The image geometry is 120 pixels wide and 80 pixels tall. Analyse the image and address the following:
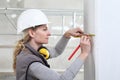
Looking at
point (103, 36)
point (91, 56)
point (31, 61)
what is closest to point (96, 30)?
point (103, 36)

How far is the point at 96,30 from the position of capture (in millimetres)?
879

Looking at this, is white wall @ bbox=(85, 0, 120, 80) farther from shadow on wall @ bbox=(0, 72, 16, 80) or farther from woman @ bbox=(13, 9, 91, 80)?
shadow on wall @ bbox=(0, 72, 16, 80)

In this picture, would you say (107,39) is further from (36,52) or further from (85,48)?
(36,52)

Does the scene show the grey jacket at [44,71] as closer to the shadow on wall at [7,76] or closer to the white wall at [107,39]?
the white wall at [107,39]

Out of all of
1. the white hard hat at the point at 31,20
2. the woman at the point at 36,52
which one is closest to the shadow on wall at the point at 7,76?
the woman at the point at 36,52

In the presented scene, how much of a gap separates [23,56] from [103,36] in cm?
40

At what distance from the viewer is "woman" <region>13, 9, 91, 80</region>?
36.5 inches

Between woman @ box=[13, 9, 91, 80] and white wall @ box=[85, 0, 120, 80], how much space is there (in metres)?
0.07

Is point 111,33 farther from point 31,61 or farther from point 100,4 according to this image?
point 31,61

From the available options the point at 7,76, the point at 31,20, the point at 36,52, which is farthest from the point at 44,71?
the point at 7,76

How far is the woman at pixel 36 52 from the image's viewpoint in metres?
0.93

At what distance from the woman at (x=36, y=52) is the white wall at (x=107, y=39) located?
0.24 feet

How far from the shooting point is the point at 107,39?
2.85 feet

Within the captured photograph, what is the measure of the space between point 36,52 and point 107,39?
14.4 inches
